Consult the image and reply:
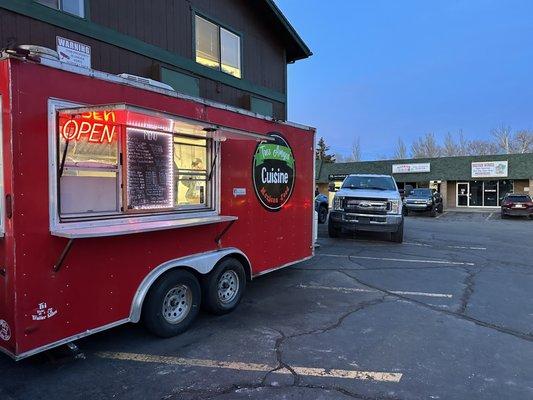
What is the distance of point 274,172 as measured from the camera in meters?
6.91

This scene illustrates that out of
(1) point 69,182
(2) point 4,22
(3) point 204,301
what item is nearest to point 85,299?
(1) point 69,182

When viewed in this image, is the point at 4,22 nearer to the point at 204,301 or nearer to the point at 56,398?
the point at 204,301

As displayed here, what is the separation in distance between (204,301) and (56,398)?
2214 mm

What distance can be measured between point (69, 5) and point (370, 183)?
1017 cm

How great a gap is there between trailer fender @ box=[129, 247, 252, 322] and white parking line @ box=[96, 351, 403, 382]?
1.37ft

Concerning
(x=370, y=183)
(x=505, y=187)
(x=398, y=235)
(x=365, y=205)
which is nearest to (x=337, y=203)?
(x=365, y=205)

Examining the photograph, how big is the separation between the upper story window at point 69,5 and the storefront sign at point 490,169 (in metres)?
34.6

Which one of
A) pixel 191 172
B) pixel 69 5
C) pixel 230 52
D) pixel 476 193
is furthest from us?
pixel 476 193

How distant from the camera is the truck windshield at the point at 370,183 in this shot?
45.9ft

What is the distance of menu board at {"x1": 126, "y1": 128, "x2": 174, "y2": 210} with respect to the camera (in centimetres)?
460

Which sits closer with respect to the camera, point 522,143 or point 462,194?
point 462,194

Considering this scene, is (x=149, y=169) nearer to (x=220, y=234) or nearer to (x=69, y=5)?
(x=220, y=234)

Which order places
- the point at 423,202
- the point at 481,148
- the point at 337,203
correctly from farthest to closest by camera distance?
the point at 481,148
the point at 423,202
the point at 337,203

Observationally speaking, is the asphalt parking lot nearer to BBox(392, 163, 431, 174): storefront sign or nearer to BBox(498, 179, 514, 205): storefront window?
BBox(498, 179, 514, 205): storefront window
